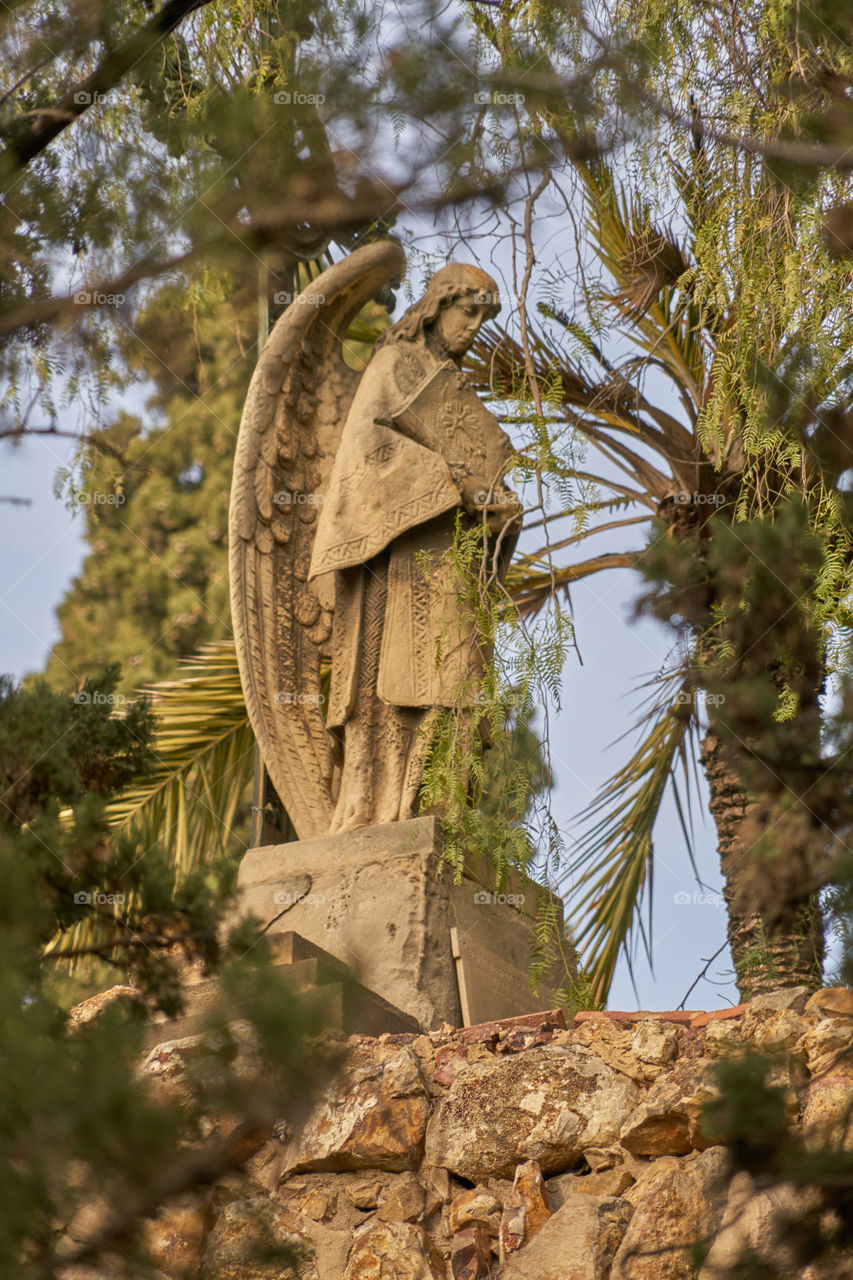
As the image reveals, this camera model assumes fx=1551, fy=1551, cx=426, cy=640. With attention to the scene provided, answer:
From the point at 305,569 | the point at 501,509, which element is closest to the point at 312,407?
the point at 305,569

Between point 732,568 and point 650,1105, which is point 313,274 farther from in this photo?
point 650,1105

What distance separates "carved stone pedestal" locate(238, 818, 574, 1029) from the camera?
4.73 metres

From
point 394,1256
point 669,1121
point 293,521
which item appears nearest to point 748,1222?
point 669,1121

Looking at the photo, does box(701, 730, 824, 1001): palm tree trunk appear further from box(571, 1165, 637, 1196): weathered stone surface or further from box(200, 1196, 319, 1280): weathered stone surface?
box(200, 1196, 319, 1280): weathered stone surface

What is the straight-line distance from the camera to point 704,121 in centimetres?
477

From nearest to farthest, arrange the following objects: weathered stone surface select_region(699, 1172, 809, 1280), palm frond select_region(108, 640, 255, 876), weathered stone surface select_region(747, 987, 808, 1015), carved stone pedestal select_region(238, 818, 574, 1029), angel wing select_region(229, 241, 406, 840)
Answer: weathered stone surface select_region(699, 1172, 809, 1280)
weathered stone surface select_region(747, 987, 808, 1015)
carved stone pedestal select_region(238, 818, 574, 1029)
angel wing select_region(229, 241, 406, 840)
palm frond select_region(108, 640, 255, 876)

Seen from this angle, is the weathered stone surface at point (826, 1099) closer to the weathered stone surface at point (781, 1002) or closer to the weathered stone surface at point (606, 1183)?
the weathered stone surface at point (781, 1002)

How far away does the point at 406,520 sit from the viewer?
535 cm

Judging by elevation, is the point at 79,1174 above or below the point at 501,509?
below

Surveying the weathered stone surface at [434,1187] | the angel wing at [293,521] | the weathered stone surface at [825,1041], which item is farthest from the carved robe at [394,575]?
the weathered stone surface at [825,1041]

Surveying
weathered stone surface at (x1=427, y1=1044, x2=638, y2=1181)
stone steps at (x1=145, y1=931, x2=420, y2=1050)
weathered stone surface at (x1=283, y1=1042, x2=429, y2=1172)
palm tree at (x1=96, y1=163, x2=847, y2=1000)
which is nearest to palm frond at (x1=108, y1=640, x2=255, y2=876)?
palm tree at (x1=96, y1=163, x2=847, y2=1000)

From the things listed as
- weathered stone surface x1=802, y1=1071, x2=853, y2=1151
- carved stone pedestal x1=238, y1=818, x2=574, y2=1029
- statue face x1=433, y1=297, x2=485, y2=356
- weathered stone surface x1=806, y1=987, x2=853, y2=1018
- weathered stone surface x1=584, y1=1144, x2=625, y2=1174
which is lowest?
weathered stone surface x1=584, y1=1144, x2=625, y2=1174

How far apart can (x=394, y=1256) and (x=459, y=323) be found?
3454 mm

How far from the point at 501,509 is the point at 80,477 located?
60.5 inches
